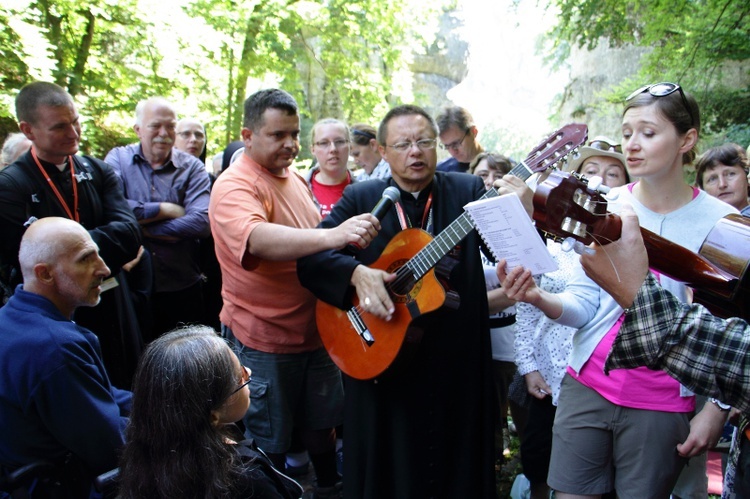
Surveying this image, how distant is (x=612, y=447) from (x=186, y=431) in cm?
181

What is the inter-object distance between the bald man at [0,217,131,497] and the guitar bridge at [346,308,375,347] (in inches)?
44.9

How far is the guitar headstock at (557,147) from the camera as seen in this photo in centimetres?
248

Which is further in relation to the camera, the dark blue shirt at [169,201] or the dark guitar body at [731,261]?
the dark blue shirt at [169,201]

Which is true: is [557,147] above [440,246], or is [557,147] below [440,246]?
above

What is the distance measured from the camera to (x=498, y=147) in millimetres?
30469

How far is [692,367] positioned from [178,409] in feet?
5.01

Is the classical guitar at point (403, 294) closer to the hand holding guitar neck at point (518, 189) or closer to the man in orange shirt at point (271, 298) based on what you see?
the hand holding guitar neck at point (518, 189)

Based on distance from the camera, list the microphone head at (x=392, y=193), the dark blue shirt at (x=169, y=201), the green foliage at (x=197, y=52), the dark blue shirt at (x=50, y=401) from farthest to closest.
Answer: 1. the green foliage at (x=197, y=52)
2. the dark blue shirt at (x=169, y=201)
3. the microphone head at (x=392, y=193)
4. the dark blue shirt at (x=50, y=401)

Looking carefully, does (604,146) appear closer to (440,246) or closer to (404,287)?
(440,246)

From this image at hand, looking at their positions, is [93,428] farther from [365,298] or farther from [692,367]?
[692,367]

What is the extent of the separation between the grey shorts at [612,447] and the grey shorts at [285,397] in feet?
4.61

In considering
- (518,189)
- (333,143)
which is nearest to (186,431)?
(518,189)

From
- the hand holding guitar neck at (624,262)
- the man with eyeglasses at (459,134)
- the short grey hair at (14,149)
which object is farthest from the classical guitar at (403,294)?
the short grey hair at (14,149)

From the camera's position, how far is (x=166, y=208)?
A: 416cm
